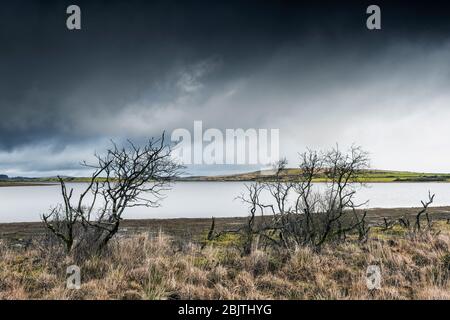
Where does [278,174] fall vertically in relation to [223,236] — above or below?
above

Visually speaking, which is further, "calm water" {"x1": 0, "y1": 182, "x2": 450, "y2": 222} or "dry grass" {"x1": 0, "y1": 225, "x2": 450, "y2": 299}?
"calm water" {"x1": 0, "y1": 182, "x2": 450, "y2": 222}

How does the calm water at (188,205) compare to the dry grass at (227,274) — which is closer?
the dry grass at (227,274)

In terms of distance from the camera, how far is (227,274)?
6621 millimetres

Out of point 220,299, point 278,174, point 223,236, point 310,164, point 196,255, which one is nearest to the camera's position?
point 220,299

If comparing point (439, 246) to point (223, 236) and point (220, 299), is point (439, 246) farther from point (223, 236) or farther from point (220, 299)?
point (223, 236)

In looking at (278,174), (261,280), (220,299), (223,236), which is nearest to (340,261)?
(261,280)

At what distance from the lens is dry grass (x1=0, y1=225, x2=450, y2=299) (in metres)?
5.62

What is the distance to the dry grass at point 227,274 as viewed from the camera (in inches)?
221

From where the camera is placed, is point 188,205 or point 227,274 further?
point 188,205
